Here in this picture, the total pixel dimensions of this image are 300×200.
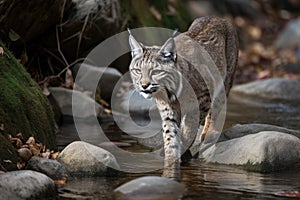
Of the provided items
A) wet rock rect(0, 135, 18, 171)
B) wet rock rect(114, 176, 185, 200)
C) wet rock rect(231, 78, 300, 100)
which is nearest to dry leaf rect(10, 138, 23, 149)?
wet rock rect(0, 135, 18, 171)

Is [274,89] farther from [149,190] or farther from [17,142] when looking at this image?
[149,190]

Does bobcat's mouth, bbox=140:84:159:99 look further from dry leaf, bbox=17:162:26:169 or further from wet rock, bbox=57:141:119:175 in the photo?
dry leaf, bbox=17:162:26:169

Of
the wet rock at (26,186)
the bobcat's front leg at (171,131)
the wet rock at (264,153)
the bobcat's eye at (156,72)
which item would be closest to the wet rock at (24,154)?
the wet rock at (26,186)

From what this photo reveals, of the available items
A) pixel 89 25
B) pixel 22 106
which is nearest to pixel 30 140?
pixel 22 106

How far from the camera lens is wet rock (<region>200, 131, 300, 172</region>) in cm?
673

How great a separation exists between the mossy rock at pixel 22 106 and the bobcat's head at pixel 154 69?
39.2 inches

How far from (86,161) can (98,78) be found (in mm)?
3905

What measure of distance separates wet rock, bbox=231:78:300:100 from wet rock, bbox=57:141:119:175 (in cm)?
585

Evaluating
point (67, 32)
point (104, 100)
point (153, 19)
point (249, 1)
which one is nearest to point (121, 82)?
point (104, 100)

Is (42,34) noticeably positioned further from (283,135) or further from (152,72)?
(283,135)

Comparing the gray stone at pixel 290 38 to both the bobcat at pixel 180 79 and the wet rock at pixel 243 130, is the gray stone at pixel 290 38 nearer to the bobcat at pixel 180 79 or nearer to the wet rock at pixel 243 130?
the bobcat at pixel 180 79

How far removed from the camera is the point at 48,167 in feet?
20.1

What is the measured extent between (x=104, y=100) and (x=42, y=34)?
140 centimetres

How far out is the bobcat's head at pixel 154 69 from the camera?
22.0 feet
